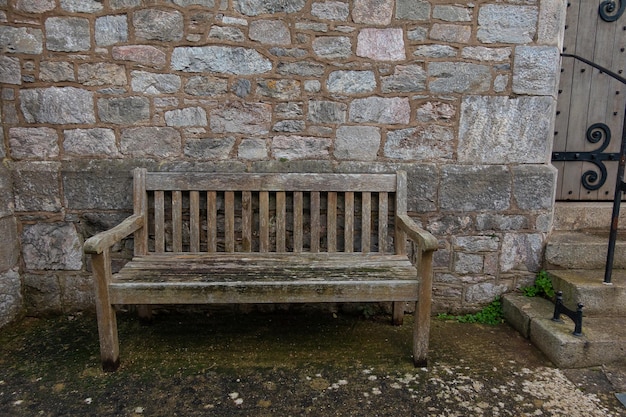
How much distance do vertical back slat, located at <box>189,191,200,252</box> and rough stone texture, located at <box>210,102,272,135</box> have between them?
475mm

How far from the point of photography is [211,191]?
2.69 meters

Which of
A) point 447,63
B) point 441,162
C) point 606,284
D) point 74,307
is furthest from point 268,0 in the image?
point 606,284

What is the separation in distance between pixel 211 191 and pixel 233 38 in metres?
1.02

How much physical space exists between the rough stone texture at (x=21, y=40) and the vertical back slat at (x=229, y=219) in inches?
60.8

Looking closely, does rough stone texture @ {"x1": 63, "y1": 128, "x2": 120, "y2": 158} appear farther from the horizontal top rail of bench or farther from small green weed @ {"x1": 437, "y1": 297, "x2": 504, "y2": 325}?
small green weed @ {"x1": 437, "y1": 297, "x2": 504, "y2": 325}

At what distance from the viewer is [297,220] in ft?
8.91

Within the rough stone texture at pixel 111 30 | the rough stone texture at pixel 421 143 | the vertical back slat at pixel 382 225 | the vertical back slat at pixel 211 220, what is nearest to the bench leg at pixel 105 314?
the vertical back slat at pixel 211 220

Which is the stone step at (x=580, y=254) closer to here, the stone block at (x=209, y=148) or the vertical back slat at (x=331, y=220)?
the vertical back slat at (x=331, y=220)

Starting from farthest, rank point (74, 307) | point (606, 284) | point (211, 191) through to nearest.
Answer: point (74, 307) < point (211, 191) < point (606, 284)

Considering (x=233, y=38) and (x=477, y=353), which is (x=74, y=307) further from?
(x=477, y=353)

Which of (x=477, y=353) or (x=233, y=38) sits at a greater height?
(x=233, y=38)

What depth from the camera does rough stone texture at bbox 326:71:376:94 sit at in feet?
8.92

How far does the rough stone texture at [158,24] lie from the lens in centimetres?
262

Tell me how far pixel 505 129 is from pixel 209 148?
205cm
